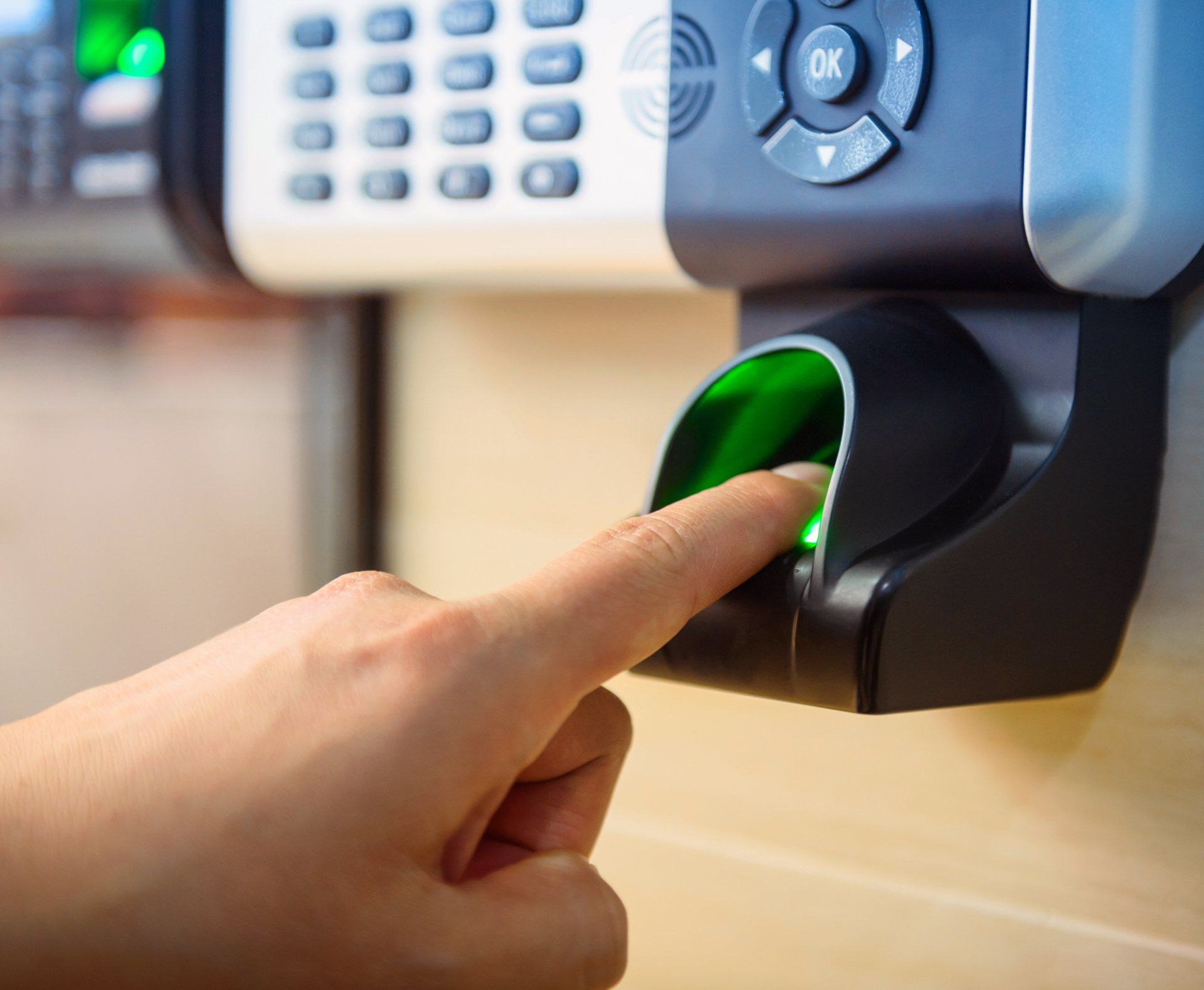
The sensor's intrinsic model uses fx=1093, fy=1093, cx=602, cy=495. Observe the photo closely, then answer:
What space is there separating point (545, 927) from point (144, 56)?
0.83 ft

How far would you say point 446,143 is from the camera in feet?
0.86

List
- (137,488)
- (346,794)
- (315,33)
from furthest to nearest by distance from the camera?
1. (137,488)
2. (315,33)
3. (346,794)

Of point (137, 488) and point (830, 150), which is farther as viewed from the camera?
point (137, 488)

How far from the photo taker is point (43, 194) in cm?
31

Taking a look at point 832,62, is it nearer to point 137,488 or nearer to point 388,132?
point 388,132

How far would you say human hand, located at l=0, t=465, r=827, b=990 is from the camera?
0.56 ft

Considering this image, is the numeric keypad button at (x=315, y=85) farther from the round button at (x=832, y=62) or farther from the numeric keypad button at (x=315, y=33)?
the round button at (x=832, y=62)

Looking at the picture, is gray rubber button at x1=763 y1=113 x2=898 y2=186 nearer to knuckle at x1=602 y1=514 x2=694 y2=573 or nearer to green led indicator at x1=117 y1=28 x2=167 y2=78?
knuckle at x1=602 y1=514 x2=694 y2=573

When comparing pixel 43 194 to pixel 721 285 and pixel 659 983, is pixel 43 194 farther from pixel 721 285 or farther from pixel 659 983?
pixel 659 983

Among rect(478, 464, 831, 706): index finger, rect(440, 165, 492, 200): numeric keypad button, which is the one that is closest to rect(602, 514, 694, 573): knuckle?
rect(478, 464, 831, 706): index finger

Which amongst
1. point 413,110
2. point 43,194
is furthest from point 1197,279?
point 43,194

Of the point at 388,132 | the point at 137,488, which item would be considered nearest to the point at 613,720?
the point at 388,132

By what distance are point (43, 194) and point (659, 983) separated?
0.30m

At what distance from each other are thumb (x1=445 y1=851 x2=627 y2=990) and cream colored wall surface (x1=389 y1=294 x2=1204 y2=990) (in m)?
0.13
